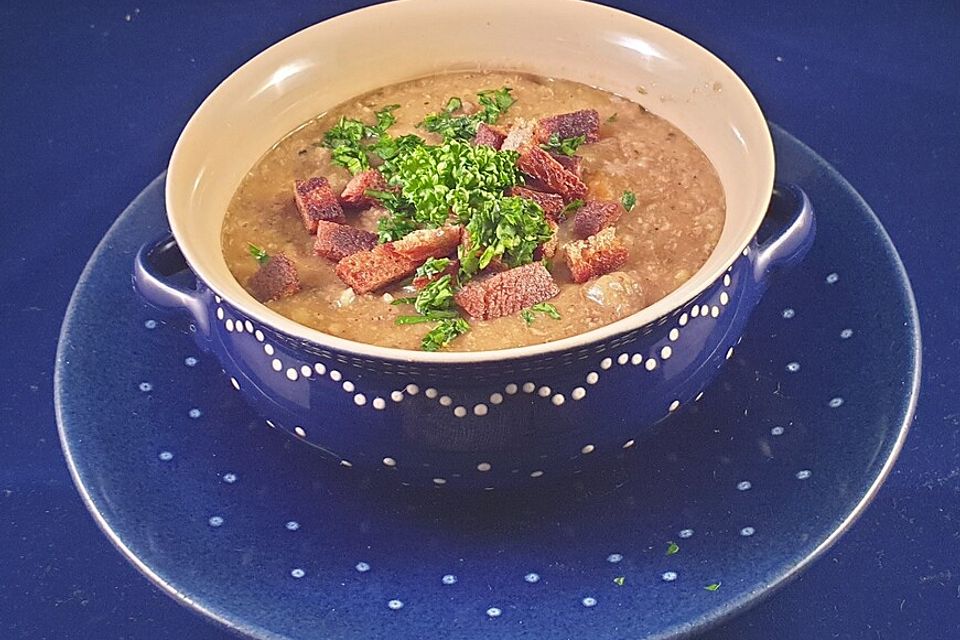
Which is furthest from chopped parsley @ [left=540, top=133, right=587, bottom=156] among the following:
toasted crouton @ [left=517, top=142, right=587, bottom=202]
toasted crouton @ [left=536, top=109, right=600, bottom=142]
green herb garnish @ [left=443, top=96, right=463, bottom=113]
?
green herb garnish @ [left=443, top=96, right=463, bottom=113]

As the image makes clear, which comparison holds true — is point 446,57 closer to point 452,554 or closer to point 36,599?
point 452,554

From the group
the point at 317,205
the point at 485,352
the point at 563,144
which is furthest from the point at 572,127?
the point at 485,352

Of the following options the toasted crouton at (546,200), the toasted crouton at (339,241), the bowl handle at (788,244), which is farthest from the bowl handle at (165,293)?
the bowl handle at (788,244)

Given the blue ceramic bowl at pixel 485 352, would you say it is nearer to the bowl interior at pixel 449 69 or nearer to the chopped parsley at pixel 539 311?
Answer: the bowl interior at pixel 449 69

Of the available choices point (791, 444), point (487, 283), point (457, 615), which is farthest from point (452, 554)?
point (791, 444)

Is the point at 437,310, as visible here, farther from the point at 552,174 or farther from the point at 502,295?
the point at 552,174
